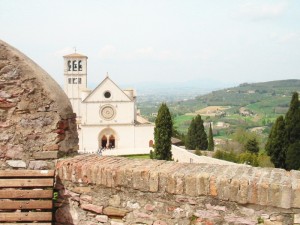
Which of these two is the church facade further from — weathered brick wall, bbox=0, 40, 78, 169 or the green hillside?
weathered brick wall, bbox=0, 40, 78, 169

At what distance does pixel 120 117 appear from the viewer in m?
46.6

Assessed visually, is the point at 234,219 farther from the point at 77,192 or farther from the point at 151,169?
the point at 77,192

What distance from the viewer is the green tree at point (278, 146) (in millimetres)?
26078

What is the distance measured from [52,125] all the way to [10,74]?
0.82 m

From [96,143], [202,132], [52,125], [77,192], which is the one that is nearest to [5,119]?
[52,125]

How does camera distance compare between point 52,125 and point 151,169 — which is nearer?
point 151,169

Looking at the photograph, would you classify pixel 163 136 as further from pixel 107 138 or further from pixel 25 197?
pixel 25 197

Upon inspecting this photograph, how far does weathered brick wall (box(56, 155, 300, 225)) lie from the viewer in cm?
350

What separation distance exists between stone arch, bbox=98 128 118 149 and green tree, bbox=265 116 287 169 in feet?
77.7

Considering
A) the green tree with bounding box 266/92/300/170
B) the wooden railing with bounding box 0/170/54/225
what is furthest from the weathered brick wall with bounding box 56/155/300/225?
the green tree with bounding box 266/92/300/170

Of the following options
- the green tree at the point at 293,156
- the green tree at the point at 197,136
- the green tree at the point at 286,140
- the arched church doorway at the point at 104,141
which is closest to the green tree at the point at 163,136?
the green tree at the point at 286,140

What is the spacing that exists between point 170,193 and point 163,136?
28585 millimetres

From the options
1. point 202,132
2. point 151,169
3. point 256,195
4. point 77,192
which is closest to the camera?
point 256,195

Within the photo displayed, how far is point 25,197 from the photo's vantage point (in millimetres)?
4398
